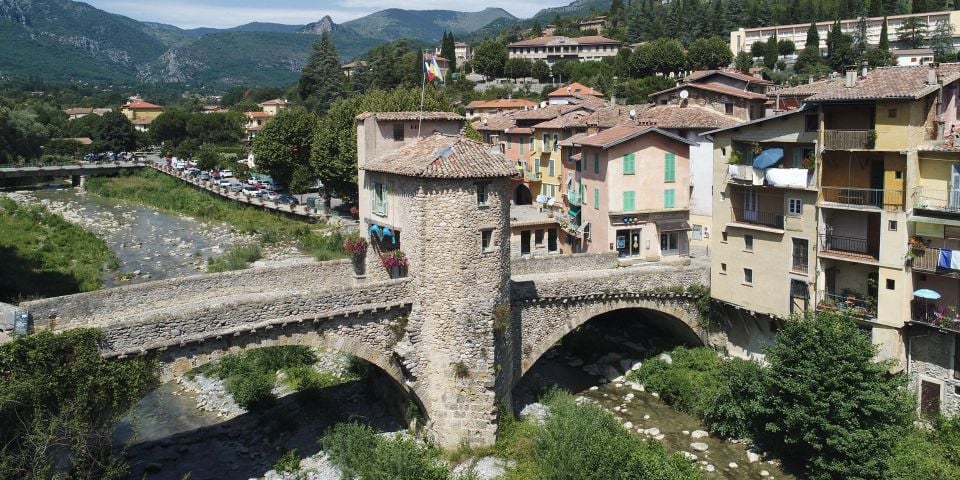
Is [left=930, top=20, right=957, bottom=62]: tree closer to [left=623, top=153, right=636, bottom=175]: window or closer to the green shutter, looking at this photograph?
the green shutter

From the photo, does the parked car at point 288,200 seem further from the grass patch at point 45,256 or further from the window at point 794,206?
the window at point 794,206

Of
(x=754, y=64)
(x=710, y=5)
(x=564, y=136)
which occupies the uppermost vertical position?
(x=710, y=5)

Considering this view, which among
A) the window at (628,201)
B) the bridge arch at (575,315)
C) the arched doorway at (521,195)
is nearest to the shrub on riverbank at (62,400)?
the bridge arch at (575,315)

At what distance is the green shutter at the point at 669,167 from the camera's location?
3531 centimetres

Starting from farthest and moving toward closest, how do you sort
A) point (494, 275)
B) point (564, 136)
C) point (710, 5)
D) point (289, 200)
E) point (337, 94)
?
point (710, 5) < point (337, 94) < point (289, 200) < point (564, 136) < point (494, 275)

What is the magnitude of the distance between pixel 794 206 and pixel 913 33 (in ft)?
289

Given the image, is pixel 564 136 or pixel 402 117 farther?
pixel 564 136

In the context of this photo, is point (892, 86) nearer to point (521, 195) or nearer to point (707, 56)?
point (521, 195)

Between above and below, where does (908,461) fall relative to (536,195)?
below

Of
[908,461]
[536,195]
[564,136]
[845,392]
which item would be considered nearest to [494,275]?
[845,392]

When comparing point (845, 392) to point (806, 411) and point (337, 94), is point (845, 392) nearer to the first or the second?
point (806, 411)

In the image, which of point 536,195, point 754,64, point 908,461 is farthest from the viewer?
point 754,64

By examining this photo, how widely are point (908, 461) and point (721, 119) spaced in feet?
72.3

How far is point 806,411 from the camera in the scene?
72.6ft
